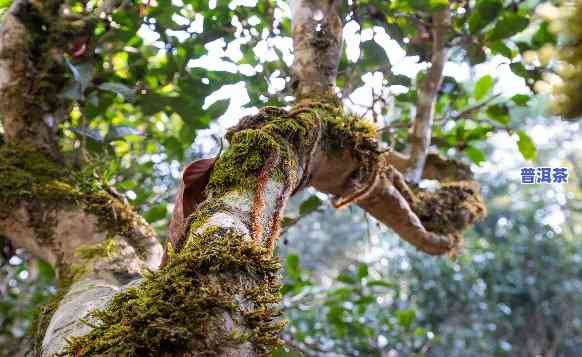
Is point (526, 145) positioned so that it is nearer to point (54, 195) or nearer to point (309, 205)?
point (309, 205)

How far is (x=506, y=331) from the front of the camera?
7691 millimetres

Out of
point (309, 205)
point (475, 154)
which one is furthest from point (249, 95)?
point (475, 154)

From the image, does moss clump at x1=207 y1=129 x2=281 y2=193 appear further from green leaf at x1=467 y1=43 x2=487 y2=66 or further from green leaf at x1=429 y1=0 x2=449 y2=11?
green leaf at x1=467 y1=43 x2=487 y2=66

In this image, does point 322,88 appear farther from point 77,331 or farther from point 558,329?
point 558,329

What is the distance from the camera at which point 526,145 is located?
2.12 m

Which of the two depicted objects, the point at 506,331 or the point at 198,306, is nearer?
the point at 198,306

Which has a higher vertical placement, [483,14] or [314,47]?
[483,14]

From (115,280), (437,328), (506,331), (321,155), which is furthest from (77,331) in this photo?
(506,331)

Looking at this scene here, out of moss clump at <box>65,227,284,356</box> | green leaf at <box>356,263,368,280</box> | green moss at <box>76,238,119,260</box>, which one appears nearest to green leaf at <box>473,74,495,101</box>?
green leaf at <box>356,263,368,280</box>

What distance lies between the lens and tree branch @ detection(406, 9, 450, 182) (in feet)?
6.17

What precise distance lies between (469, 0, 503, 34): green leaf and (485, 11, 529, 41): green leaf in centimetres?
4

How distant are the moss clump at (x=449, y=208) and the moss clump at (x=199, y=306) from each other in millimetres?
1172

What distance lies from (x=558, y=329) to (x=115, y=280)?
7.84 m

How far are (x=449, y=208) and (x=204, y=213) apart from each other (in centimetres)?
127
